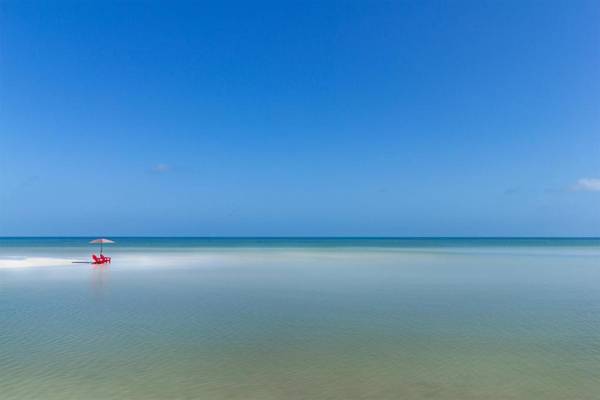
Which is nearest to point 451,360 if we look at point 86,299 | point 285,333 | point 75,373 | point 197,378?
point 285,333

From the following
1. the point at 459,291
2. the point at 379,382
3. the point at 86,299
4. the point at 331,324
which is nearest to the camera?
the point at 379,382

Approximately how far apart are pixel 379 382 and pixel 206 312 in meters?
6.87

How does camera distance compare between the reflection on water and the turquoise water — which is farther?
the reflection on water

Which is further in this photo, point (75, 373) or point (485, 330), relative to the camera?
point (485, 330)

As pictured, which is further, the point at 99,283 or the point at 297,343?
the point at 99,283

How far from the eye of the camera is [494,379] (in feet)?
22.0

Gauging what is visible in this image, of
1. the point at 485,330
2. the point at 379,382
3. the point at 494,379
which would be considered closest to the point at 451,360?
the point at 494,379

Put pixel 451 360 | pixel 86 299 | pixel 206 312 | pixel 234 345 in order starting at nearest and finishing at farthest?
1. pixel 451 360
2. pixel 234 345
3. pixel 206 312
4. pixel 86 299

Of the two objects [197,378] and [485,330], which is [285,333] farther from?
[485,330]

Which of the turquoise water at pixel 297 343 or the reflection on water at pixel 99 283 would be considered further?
the reflection on water at pixel 99 283

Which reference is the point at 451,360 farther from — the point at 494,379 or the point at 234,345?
the point at 234,345

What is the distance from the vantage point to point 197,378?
6707mm

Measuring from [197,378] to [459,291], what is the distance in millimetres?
12880

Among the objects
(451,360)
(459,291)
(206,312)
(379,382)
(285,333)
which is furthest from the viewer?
(459,291)
